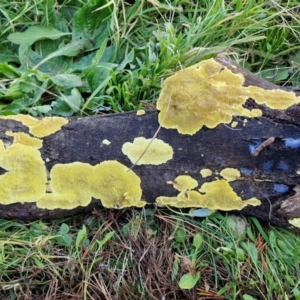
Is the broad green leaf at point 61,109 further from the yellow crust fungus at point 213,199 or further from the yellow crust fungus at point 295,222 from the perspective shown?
the yellow crust fungus at point 295,222

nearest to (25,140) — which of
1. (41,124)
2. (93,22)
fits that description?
(41,124)

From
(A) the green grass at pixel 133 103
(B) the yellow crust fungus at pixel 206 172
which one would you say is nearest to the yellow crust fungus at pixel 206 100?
(B) the yellow crust fungus at pixel 206 172

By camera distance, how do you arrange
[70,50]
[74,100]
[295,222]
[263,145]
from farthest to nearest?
[70,50] → [74,100] → [295,222] → [263,145]

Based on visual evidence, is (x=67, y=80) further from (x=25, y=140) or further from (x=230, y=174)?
(x=230, y=174)

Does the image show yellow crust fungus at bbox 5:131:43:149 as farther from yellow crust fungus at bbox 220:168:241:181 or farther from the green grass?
yellow crust fungus at bbox 220:168:241:181

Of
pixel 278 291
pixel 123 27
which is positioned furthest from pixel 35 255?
pixel 123 27

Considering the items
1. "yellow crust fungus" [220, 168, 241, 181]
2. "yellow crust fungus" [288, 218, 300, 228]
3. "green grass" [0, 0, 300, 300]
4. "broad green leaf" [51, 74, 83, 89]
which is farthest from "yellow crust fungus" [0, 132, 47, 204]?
"yellow crust fungus" [288, 218, 300, 228]
